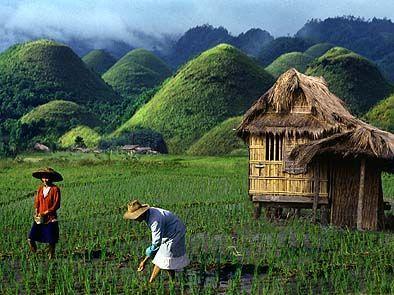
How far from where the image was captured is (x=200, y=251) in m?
11.9

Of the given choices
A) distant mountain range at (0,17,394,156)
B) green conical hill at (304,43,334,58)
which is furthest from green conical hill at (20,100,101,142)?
green conical hill at (304,43,334,58)

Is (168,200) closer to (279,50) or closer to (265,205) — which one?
(265,205)

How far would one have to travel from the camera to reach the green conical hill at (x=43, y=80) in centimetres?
8744

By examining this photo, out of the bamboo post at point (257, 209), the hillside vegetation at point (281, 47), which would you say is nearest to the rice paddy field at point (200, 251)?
the bamboo post at point (257, 209)

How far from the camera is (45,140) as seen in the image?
5678 centimetres

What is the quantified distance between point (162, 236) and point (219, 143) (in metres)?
43.8

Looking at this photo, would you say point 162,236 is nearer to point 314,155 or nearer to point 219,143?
point 314,155

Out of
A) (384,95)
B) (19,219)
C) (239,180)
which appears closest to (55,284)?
(19,219)

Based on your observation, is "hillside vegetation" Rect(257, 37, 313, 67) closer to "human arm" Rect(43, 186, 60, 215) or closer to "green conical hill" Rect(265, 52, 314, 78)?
"green conical hill" Rect(265, 52, 314, 78)

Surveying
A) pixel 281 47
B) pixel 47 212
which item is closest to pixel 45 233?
pixel 47 212

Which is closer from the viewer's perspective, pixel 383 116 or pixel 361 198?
pixel 361 198

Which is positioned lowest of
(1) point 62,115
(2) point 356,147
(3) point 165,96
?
(2) point 356,147

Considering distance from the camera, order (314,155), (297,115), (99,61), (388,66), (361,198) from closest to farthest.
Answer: (361,198) < (314,155) < (297,115) < (388,66) < (99,61)

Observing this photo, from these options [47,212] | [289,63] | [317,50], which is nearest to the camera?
[47,212]
